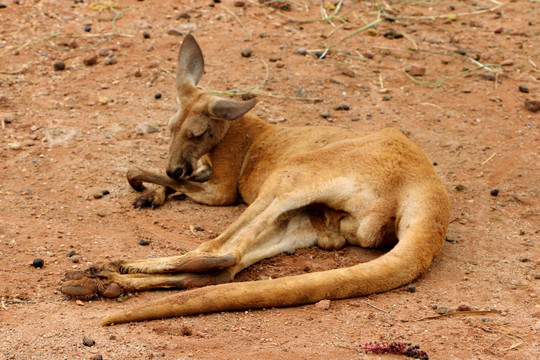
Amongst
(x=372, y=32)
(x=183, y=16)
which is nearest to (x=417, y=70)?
(x=372, y=32)

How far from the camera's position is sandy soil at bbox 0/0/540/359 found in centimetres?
342

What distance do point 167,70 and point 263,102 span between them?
3.92 ft

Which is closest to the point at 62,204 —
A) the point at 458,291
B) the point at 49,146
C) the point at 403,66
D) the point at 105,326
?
the point at 49,146

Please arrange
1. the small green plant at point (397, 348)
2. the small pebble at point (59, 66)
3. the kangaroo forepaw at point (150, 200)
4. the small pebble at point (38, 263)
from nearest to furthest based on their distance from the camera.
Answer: the small green plant at point (397, 348)
the small pebble at point (38, 263)
the kangaroo forepaw at point (150, 200)
the small pebble at point (59, 66)

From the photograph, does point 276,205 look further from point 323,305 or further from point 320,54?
point 320,54

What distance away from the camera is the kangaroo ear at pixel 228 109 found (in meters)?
5.11

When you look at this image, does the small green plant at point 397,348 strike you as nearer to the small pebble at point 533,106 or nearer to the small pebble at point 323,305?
the small pebble at point 323,305

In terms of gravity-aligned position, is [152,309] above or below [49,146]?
above

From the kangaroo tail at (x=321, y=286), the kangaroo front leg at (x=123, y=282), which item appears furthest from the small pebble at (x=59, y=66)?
the kangaroo tail at (x=321, y=286)

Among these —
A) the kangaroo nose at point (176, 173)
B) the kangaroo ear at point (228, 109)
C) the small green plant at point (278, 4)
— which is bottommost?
the kangaroo nose at point (176, 173)

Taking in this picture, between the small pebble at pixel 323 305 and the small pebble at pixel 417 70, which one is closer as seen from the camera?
the small pebble at pixel 323 305

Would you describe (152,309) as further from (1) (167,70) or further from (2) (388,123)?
(1) (167,70)

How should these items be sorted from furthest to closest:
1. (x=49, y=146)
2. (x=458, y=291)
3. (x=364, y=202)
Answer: (x=49, y=146) → (x=364, y=202) → (x=458, y=291)

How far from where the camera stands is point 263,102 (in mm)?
6844
